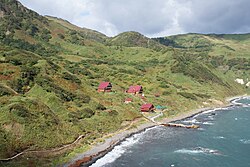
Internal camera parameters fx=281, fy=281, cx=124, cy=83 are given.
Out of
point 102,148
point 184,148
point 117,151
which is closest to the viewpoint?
point 117,151

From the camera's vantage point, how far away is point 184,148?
75.8m

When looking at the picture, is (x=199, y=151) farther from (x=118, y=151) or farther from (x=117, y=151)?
(x=117, y=151)

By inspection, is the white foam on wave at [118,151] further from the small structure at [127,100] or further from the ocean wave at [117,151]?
the small structure at [127,100]

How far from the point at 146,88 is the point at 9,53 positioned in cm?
8240

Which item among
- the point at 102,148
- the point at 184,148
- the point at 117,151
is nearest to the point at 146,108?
the point at 184,148

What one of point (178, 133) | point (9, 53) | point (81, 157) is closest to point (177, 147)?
point (178, 133)

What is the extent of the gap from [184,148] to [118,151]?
18384 mm

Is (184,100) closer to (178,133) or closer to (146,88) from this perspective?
(146,88)

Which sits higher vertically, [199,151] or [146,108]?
[146,108]

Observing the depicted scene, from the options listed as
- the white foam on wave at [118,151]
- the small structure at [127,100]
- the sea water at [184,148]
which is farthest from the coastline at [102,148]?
the small structure at [127,100]

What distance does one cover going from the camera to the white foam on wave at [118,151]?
61909mm

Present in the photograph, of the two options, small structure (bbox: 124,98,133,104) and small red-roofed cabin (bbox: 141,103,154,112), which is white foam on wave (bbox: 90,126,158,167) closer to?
small red-roofed cabin (bbox: 141,103,154,112)

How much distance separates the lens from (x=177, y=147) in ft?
252

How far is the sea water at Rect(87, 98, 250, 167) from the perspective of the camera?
207 feet
